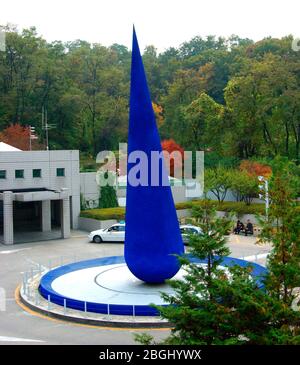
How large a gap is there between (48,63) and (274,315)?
54.5 meters

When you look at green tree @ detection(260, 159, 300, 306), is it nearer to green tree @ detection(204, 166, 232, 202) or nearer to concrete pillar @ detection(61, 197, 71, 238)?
concrete pillar @ detection(61, 197, 71, 238)

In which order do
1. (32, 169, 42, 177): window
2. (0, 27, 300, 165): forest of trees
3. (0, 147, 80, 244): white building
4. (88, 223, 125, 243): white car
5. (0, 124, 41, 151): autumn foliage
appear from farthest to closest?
(0, 124, 41, 151): autumn foliage, (0, 27, 300, 165): forest of trees, (32, 169, 42, 177): window, (0, 147, 80, 244): white building, (88, 223, 125, 243): white car

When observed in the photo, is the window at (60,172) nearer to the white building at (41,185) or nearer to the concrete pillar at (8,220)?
the white building at (41,185)

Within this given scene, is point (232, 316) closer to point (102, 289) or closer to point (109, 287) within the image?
point (102, 289)

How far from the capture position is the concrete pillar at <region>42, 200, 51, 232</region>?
34.4 m

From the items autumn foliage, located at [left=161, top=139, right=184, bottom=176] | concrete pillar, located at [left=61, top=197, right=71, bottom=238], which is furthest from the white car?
autumn foliage, located at [left=161, top=139, right=184, bottom=176]

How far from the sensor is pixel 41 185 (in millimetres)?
34188

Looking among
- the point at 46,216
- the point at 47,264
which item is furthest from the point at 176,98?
the point at 47,264

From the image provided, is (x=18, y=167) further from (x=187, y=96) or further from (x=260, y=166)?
(x=187, y=96)

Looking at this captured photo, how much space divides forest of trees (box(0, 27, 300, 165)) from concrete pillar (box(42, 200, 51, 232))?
20.3 meters

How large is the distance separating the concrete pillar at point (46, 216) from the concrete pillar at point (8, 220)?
3910 mm

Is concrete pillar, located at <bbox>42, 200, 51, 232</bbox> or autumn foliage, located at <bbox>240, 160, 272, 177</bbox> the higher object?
autumn foliage, located at <bbox>240, 160, 272, 177</bbox>

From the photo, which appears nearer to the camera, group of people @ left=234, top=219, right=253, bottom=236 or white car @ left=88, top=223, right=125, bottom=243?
white car @ left=88, top=223, right=125, bottom=243

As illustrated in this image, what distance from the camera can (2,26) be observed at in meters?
59.3
